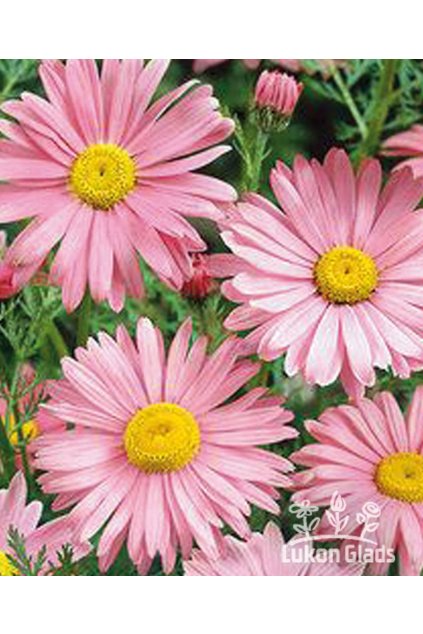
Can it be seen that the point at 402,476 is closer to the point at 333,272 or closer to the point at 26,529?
the point at 333,272

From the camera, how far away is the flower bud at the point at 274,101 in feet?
3.14

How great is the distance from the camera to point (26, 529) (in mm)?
1001

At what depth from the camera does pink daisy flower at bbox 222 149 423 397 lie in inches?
36.6

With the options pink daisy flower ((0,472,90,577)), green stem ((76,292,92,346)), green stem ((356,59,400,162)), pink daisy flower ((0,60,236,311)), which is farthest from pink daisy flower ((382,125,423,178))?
pink daisy flower ((0,472,90,577))

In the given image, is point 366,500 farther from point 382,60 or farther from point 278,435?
point 382,60

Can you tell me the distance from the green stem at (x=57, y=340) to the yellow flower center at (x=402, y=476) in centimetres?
25

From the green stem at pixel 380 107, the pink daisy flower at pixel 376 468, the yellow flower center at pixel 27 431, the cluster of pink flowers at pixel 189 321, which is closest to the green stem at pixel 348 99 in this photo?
the green stem at pixel 380 107

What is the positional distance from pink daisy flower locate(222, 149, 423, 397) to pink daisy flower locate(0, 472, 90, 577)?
0.20 meters

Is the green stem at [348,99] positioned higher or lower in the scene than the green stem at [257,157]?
higher

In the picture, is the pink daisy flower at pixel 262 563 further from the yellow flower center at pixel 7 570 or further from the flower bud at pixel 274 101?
the flower bud at pixel 274 101

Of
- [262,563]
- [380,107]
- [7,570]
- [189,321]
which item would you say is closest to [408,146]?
[380,107]

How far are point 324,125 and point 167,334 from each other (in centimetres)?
21
